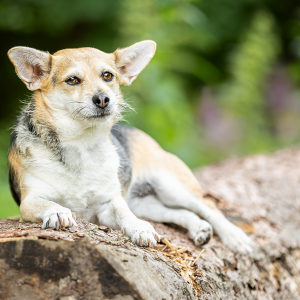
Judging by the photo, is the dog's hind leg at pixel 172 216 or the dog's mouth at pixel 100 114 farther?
the dog's hind leg at pixel 172 216

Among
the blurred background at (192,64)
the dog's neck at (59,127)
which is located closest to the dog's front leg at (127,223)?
the dog's neck at (59,127)

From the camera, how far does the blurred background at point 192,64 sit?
6.36m

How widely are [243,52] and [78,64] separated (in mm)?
5446

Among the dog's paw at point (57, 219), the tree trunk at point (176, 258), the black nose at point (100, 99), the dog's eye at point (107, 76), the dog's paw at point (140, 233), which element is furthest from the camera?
A: the dog's eye at point (107, 76)

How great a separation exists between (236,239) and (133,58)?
189 cm

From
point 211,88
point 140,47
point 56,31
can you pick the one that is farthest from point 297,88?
point 140,47

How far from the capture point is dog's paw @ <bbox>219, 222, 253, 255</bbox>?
344 cm

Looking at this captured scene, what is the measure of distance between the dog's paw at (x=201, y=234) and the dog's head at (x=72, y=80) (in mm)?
1224

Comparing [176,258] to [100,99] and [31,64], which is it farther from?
[31,64]

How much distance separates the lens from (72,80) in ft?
9.95

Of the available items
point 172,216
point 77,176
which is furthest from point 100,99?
point 172,216

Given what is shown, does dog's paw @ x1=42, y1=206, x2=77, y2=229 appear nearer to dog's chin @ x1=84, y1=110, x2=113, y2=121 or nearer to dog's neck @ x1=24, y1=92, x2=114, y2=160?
dog's neck @ x1=24, y1=92, x2=114, y2=160

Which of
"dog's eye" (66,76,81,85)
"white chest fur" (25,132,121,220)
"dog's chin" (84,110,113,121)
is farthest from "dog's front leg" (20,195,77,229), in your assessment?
"dog's eye" (66,76,81,85)

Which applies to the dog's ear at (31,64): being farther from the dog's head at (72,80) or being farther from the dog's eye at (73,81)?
the dog's eye at (73,81)
